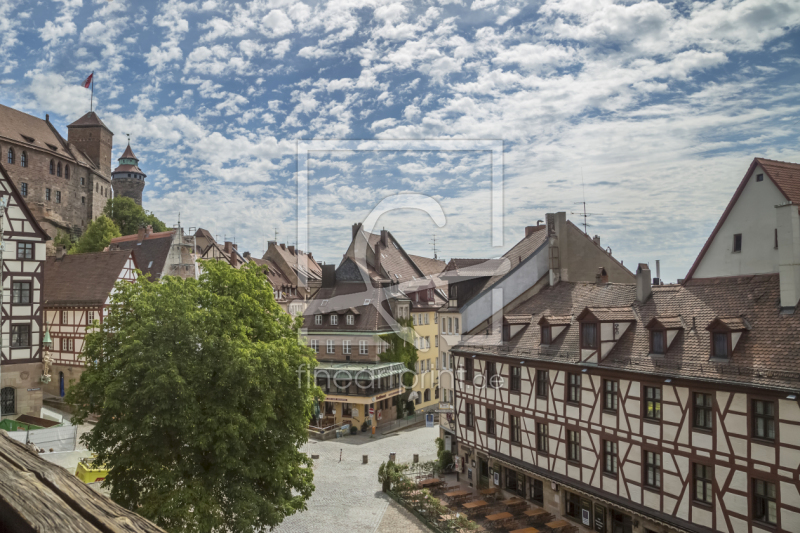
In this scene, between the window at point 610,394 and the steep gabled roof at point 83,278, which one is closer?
the window at point 610,394

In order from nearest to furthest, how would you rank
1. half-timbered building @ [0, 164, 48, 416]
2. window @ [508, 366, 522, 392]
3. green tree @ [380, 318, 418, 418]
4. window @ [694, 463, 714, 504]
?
window @ [694, 463, 714, 504], window @ [508, 366, 522, 392], half-timbered building @ [0, 164, 48, 416], green tree @ [380, 318, 418, 418]

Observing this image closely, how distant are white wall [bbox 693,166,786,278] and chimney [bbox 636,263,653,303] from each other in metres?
2.28

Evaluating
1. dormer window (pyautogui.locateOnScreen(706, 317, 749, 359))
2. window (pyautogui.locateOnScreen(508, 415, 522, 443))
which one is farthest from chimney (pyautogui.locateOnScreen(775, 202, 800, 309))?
window (pyautogui.locateOnScreen(508, 415, 522, 443))

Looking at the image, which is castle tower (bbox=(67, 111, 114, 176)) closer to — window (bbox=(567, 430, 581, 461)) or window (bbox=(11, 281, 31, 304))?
window (bbox=(11, 281, 31, 304))

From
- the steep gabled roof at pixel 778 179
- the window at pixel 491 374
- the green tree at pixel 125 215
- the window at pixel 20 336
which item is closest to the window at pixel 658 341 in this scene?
the steep gabled roof at pixel 778 179

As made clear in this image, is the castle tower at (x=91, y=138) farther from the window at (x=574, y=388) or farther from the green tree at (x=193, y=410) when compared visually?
the window at (x=574, y=388)

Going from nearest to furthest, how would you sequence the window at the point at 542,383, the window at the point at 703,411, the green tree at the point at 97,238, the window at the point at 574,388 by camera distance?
1. the window at the point at 703,411
2. the window at the point at 574,388
3. the window at the point at 542,383
4. the green tree at the point at 97,238

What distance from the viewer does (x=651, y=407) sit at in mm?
18984

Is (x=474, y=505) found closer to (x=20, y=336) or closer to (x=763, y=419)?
(x=763, y=419)

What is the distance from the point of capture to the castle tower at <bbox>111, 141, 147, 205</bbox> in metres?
103

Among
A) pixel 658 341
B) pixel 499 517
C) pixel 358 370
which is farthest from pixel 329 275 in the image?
pixel 658 341

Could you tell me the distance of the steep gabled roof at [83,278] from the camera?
41.5 metres

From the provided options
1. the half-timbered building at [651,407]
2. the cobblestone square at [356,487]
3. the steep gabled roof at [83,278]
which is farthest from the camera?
the steep gabled roof at [83,278]

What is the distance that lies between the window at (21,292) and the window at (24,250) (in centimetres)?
157
